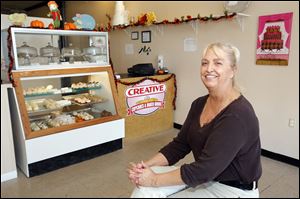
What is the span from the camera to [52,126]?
2.31 meters

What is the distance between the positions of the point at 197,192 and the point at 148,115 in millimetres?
2173

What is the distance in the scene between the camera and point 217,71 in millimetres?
980

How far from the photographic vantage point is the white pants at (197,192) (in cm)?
100

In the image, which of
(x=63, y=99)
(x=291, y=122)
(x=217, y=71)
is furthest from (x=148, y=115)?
(x=217, y=71)

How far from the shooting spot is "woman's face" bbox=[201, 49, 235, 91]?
3.21ft

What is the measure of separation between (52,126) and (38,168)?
38 centimetres

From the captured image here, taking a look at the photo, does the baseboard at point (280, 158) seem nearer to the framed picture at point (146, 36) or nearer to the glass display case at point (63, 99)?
the glass display case at point (63, 99)

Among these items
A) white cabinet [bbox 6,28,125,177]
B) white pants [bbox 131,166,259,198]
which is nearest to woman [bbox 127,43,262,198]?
white pants [bbox 131,166,259,198]

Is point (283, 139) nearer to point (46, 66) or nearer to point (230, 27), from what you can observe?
point (230, 27)

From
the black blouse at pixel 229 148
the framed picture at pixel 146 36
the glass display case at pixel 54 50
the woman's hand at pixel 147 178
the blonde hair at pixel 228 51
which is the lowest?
the woman's hand at pixel 147 178

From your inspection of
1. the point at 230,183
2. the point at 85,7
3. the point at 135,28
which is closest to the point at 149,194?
the point at 230,183

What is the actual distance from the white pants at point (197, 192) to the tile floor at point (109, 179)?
0.21 m

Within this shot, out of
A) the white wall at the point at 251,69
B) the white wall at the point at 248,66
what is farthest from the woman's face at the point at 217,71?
the white wall at the point at 251,69

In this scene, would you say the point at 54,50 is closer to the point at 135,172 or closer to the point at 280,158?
the point at 135,172
